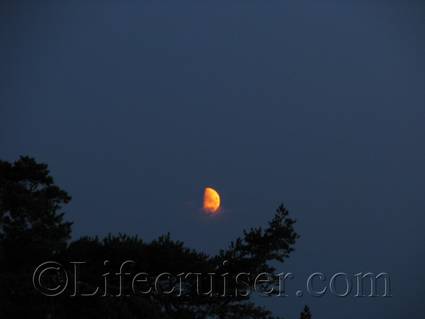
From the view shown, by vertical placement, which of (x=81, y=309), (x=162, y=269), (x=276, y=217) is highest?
(x=276, y=217)

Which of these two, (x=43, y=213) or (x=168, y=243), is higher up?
(x=43, y=213)

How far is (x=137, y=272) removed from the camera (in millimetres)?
15406

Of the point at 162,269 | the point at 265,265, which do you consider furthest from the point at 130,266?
the point at 265,265

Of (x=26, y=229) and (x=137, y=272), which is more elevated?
(x=26, y=229)

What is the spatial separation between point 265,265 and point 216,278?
5.43ft

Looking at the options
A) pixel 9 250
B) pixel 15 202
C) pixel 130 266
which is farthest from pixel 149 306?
pixel 15 202

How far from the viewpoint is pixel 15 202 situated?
19.4m

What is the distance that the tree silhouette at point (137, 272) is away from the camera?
14.0m

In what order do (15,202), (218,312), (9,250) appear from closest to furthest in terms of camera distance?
(218,312), (9,250), (15,202)

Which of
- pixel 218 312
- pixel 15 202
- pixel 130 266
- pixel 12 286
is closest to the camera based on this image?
pixel 12 286

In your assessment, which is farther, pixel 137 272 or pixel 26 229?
pixel 26 229

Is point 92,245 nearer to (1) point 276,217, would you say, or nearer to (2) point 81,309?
(2) point 81,309

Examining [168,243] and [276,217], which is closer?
[168,243]

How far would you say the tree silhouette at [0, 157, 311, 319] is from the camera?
14016 mm
